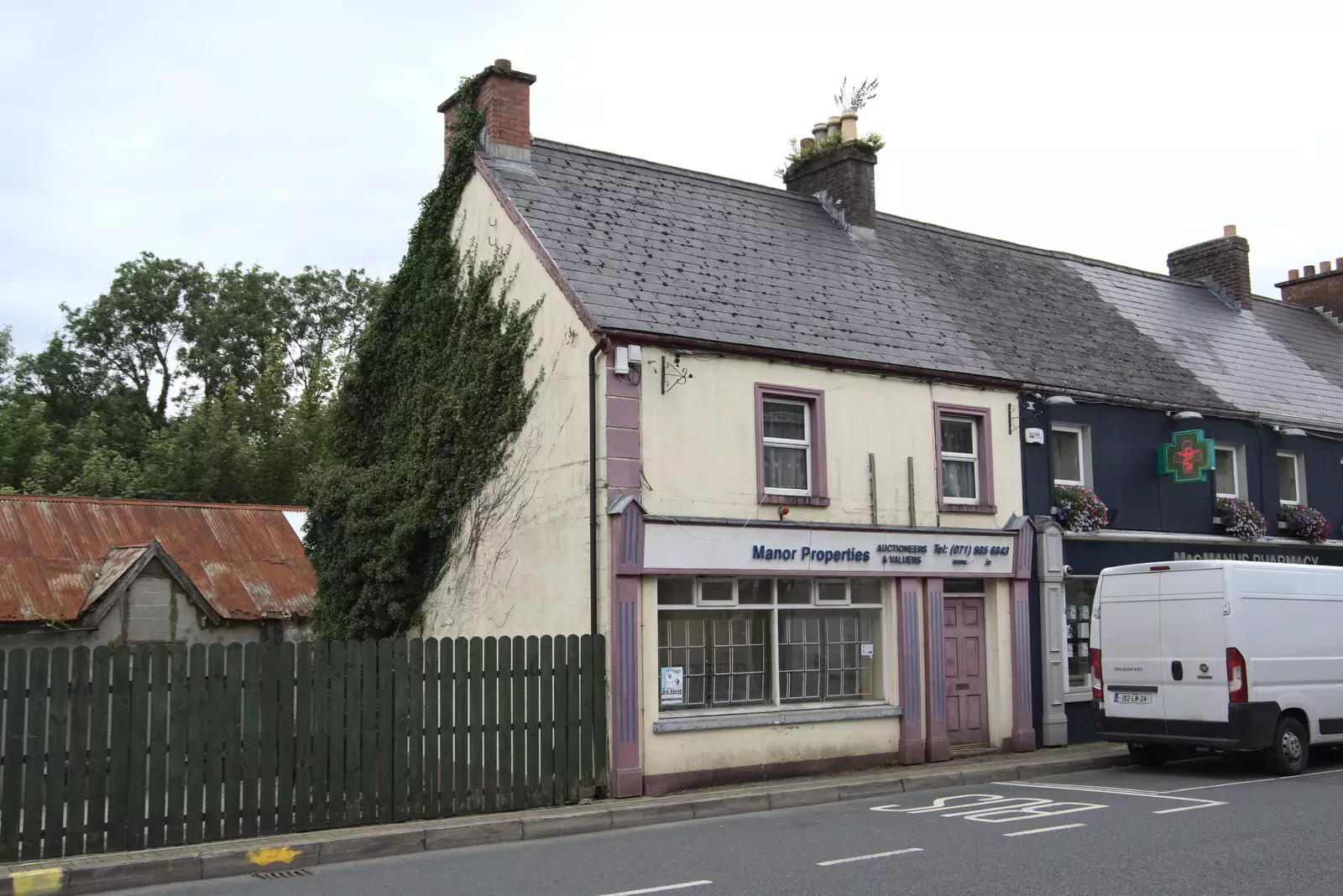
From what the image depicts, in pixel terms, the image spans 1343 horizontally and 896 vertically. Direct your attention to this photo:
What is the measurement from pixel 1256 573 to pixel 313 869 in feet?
36.1

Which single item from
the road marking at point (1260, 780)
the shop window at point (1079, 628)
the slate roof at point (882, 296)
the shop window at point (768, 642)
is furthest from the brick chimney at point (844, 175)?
the road marking at point (1260, 780)

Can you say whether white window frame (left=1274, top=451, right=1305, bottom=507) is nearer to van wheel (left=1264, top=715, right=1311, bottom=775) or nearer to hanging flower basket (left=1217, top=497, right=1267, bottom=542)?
hanging flower basket (left=1217, top=497, right=1267, bottom=542)

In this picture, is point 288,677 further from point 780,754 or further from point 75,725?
point 780,754

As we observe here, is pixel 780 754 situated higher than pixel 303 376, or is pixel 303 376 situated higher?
pixel 303 376

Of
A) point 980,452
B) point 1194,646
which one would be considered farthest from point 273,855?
point 980,452

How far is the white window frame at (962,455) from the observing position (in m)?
16.6

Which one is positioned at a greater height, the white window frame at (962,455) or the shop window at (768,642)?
the white window frame at (962,455)

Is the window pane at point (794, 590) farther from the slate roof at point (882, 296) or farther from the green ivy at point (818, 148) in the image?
the green ivy at point (818, 148)

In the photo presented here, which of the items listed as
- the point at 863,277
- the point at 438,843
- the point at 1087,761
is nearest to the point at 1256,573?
the point at 1087,761

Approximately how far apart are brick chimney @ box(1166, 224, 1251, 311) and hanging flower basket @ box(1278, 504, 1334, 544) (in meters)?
6.09

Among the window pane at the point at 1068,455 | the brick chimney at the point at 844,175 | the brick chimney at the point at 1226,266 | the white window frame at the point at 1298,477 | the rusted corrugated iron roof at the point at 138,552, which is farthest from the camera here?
the brick chimney at the point at 1226,266

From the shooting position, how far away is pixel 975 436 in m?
17.2

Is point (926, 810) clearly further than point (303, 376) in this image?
No

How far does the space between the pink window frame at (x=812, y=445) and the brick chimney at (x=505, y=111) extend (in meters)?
5.13
